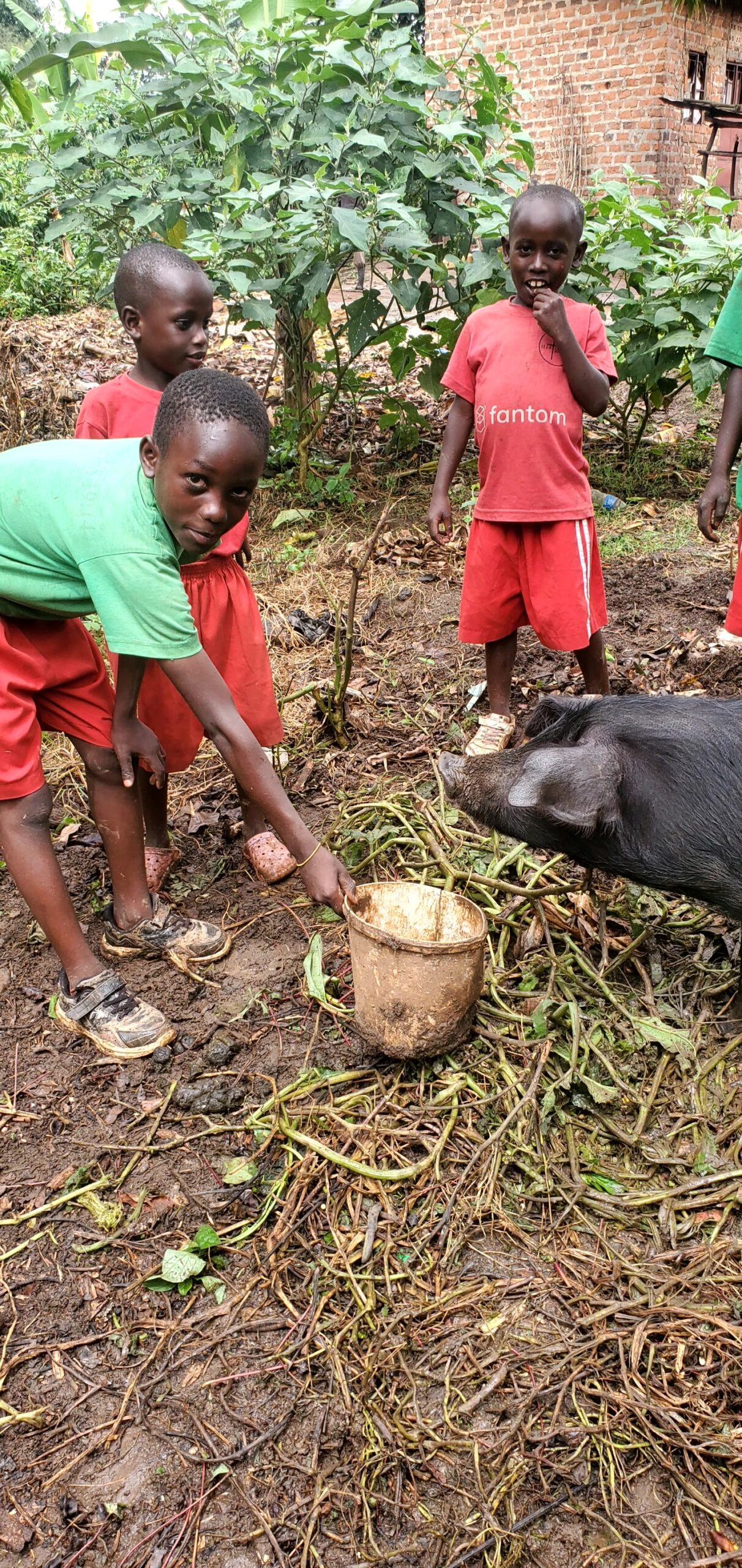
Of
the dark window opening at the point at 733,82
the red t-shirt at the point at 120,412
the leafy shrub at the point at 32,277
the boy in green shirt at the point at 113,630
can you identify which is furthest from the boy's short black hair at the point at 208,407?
the dark window opening at the point at 733,82

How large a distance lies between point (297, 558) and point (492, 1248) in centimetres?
440

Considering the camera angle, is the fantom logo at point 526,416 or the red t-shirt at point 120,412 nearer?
the red t-shirt at point 120,412

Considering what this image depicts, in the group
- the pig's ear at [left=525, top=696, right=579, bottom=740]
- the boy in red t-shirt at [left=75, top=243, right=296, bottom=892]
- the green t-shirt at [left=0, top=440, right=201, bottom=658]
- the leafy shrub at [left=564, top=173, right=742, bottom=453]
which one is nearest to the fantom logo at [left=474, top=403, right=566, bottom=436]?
the boy in red t-shirt at [left=75, top=243, right=296, bottom=892]

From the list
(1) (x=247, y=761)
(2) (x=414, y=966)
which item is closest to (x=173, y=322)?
(1) (x=247, y=761)

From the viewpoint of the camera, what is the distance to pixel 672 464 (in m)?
7.00

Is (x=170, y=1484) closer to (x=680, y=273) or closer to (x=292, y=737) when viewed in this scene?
(x=292, y=737)

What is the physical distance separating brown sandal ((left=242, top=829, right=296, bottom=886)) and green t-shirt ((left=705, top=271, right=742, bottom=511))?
6.20 feet

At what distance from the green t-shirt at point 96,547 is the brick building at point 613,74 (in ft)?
39.2

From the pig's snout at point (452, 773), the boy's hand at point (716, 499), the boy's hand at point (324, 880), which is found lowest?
the boy's hand at point (324, 880)

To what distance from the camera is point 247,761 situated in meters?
2.57

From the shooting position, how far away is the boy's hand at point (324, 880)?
2484 millimetres

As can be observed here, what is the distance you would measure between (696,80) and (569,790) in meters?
13.8

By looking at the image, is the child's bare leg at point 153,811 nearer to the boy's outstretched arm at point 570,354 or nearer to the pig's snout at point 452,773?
the pig's snout at point 452,773

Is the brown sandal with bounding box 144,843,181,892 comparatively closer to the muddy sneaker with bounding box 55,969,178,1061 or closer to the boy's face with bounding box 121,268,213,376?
the muddy sneaker with bounding box 55,969,178,1061
